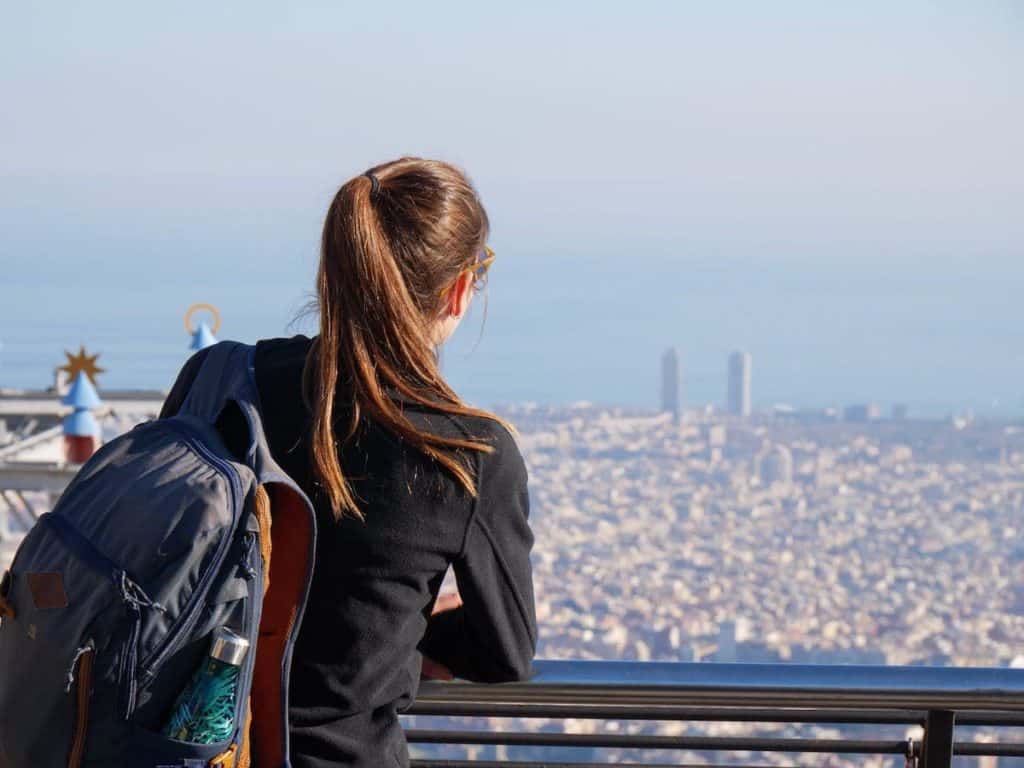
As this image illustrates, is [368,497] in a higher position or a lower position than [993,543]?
higher

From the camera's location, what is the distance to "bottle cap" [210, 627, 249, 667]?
5.32ft

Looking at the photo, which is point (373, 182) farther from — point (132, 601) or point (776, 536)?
point (776, 536)

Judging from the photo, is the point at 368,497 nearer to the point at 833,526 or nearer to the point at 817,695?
the point at 817,695

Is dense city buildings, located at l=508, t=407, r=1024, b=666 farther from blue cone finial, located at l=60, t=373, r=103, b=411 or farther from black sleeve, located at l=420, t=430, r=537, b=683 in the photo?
black sleeve, located at l=420, t=430, r=537, b=683

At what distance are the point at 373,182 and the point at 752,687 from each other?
39.3 inches

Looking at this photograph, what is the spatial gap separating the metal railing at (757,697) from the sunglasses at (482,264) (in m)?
0.68

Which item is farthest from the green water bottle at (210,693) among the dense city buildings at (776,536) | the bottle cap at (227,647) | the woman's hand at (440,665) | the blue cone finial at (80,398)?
the dense city buildings at (776,536)

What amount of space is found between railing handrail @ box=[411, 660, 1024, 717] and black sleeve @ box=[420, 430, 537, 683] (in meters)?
0.34

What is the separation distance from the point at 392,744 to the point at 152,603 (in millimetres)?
403

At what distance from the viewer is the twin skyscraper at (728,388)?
3145 inches

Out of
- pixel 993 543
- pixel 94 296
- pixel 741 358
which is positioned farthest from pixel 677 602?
pixel 94 296

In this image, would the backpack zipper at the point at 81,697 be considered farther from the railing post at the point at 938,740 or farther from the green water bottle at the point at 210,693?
the railing post at the point at 938,740

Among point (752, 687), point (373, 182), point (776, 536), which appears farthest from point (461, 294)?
point (776, 536)

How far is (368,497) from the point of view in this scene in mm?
1779
